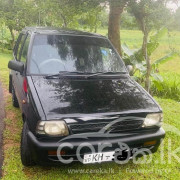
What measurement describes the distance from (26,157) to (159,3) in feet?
16.0

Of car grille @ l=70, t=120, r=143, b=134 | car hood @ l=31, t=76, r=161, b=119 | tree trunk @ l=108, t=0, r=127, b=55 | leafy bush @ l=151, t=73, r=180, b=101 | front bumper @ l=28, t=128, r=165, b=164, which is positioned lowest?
leafy bush @ l=151, t=73, r=180, b=101

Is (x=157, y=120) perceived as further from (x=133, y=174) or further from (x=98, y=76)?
(x=98, y=76)

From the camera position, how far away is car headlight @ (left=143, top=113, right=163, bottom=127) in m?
3.00

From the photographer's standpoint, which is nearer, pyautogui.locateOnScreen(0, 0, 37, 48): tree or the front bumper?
the front bumper

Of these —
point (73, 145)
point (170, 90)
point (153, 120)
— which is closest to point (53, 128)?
point (73, 145)

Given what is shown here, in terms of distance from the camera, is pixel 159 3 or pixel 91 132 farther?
pixel 159 3

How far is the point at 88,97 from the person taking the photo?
302 cm

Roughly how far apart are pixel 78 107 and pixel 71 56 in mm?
1207

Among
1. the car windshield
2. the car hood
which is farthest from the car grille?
the car windshield

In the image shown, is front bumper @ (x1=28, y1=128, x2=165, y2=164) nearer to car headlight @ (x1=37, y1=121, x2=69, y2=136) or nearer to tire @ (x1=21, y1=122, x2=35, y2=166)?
car headlight @ (x1=37, y1=121, x2=69, y2=136)

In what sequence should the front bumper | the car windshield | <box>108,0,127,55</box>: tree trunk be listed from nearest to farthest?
the front bumper
the car windshield
<box>108,0,127,55</box>: tree trunk

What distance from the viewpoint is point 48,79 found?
3285 mm

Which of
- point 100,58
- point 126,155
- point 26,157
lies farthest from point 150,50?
point 26,157

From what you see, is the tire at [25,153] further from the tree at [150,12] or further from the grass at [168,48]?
the grass at [168,48]
